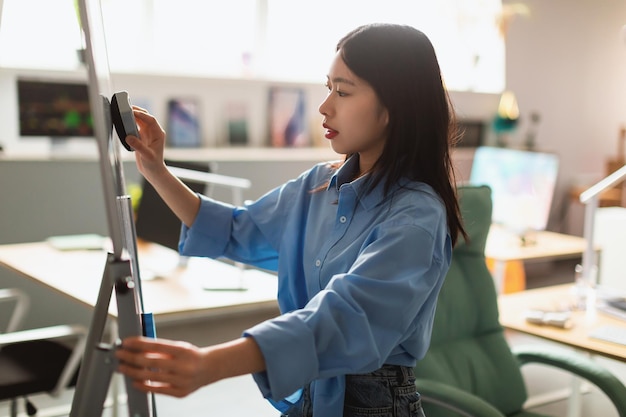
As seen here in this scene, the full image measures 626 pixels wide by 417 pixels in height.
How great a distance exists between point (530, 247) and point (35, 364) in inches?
94.1

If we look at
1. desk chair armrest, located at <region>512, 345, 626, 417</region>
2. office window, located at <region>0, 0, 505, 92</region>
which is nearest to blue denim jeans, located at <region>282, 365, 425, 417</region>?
desk chair armrest, located at <region>512, 345, 626, 417</region>

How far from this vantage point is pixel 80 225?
152 inches

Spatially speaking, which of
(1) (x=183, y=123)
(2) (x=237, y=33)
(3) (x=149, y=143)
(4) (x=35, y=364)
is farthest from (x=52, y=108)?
(3) (x=149, y=143)

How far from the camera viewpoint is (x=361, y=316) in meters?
1.09

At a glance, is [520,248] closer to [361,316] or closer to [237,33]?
[237,33]

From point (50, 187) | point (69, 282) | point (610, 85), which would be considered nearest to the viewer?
point (69, 282)

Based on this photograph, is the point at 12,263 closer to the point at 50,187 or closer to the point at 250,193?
the point at 50,187

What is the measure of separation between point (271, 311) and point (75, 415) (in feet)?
5.22

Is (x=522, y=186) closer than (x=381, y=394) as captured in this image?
No

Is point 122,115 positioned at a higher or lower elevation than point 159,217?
higher

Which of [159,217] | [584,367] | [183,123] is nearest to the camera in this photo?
[584,367]

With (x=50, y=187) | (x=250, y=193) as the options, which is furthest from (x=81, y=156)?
(x=250, y=193)

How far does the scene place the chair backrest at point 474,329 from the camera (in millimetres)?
2283

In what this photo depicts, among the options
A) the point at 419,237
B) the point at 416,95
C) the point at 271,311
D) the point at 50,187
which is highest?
the point at 416,95
